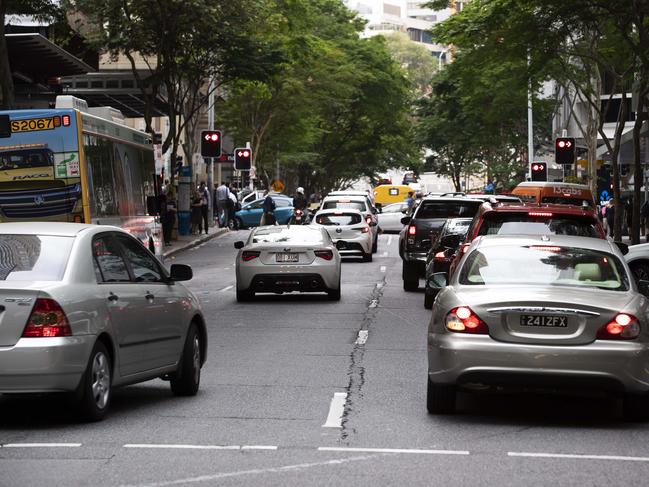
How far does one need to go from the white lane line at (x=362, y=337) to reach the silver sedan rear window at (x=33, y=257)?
683 centimetres

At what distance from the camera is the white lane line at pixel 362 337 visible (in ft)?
54.2

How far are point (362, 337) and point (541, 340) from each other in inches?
286

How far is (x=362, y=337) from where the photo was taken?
17.2 meters

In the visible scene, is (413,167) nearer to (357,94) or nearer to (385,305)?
(357,94)

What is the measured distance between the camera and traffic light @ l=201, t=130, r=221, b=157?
149 feet

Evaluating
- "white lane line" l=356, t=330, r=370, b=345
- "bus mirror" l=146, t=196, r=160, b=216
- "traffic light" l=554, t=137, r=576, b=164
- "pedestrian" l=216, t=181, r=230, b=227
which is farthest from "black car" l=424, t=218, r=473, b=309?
"pedestrian" l=216, t=181, r=230, b=227

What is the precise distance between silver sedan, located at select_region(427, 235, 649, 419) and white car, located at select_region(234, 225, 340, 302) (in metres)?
12.4

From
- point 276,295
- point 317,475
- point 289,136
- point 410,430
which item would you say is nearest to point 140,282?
point 410,430

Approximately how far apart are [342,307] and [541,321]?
39.5 ft

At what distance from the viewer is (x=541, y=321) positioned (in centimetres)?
1003

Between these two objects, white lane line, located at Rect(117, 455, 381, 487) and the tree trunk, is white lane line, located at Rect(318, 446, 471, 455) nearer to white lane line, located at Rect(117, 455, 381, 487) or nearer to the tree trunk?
white lane line, located at Rect(117, 455, 381, 487)

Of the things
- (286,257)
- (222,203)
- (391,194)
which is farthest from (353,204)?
(391,194)

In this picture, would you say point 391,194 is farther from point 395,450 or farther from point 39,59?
point 395,450

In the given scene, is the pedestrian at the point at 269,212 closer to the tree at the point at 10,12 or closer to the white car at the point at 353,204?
the white car at the point at 353,204
